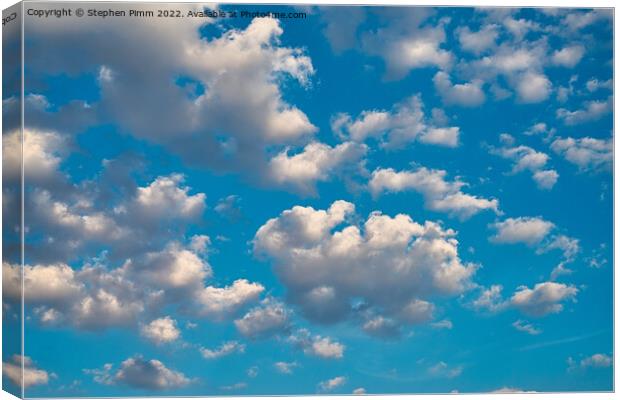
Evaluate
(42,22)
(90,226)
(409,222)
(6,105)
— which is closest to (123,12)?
(42,22)

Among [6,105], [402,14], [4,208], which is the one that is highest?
[402,14]

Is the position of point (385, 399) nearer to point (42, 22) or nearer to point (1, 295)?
point (1, 295)

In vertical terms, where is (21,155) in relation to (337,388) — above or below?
above

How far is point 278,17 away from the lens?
50.0 feet

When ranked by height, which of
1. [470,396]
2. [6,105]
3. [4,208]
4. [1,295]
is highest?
[6,105]

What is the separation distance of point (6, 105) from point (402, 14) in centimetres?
736

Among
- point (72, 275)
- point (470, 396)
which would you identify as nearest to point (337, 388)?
point (470, 396)

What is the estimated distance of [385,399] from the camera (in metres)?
15.3

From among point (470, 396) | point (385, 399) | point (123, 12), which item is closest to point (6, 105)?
point (123, 12)

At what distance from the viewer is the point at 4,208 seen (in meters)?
15.2

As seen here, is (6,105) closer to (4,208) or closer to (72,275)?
(4,208)

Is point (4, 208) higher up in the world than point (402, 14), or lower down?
lower down

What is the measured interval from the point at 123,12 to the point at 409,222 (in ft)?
20.9

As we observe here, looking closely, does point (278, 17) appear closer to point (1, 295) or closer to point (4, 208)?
point (4, 208)
